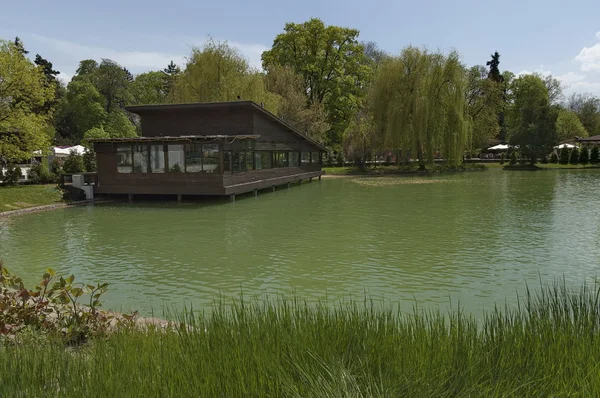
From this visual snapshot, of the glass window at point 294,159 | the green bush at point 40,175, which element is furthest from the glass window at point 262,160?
the green bush at point 40,175

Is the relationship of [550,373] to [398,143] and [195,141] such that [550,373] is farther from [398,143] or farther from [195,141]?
[398,143]

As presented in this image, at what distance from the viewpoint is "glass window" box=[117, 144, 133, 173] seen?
2045 cm

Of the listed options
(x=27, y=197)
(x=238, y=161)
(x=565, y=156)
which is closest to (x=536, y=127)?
(x=565, y=156)

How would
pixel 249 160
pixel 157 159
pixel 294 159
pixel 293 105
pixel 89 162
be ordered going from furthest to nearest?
pixel 293 105
pixel 294 159
pixel 89 162
pixel 249 160
pixel 157 159

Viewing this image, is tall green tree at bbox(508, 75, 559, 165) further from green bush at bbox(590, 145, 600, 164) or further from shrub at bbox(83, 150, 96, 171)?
shrub at bbox(83, 150, 96, 171)

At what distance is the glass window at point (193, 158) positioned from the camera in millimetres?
19672

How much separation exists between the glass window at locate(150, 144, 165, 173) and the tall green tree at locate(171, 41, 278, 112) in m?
11.5

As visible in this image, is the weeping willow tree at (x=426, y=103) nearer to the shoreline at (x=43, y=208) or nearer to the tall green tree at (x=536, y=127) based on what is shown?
the tall green tree at (x=536, y=127)

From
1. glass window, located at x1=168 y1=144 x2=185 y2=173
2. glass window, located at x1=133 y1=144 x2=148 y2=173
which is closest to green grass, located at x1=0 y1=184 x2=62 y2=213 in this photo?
glass window, located at x1=133 y1=144 x2=148 y2=173

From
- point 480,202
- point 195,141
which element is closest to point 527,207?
point 480,202

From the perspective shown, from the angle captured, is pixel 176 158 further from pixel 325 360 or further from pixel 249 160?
pixel 325 360

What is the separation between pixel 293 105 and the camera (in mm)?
38188

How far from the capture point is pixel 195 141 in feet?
64.0

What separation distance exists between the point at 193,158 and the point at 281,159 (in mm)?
8757
